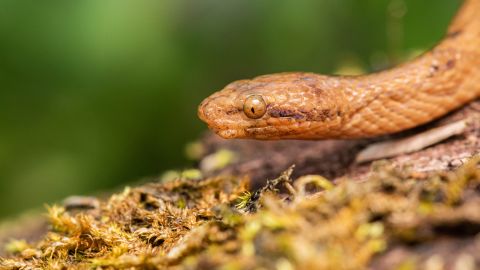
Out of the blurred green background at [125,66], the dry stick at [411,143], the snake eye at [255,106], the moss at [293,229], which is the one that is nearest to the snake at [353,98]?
the snake eye at [255,106]

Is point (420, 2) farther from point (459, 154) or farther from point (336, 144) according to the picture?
point (459, 154)

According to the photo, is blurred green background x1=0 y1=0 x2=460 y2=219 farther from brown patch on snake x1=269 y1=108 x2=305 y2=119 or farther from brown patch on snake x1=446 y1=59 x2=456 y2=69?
brown patch on snake x1=269 y1=108 x2=305 y2=119

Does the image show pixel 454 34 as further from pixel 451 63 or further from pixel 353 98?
pixel 353 98

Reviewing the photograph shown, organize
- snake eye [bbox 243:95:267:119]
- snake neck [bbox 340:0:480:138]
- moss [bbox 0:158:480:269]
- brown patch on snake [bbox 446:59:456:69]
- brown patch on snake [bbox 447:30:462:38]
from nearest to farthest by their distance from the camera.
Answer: moss [bbox 0:158:480:269], snake eye [bbox 243:95:267:119], snake neck [bbox 340:0:480:138], brown patch on snake [bbox 446:59:456:69], brown patch on snake [bbox 447:30:462:38]

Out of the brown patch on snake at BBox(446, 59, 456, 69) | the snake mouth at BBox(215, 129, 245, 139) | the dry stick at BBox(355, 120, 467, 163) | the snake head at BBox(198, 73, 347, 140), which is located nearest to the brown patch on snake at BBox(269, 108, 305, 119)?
the snake head at BBox(198, 73, 347, 140)

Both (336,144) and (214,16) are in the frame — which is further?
(214,16)

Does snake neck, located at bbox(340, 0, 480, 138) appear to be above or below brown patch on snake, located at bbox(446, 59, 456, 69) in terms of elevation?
below

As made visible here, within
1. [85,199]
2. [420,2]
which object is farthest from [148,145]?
[420,2]

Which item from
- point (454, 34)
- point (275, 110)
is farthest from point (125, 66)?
point (454, 34)
